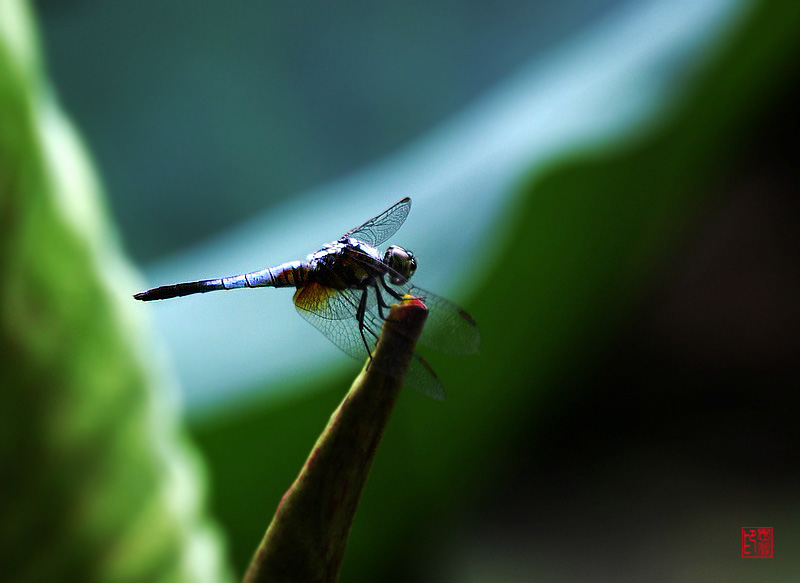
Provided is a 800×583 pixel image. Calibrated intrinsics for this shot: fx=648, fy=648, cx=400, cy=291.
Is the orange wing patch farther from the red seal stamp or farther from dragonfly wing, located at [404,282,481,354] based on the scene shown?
the red seal stamp

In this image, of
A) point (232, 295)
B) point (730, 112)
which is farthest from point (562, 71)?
point (232, 295)

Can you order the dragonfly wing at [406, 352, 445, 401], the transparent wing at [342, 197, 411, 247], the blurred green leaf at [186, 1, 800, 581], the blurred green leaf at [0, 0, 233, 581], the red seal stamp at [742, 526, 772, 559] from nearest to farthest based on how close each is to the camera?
the blurred green leaf at [0, 0, 233, 581], the dragonfly wing at [406, 352, 445, 401], the transparent wing at [342, 197, 411, 247], the blurred green leaf at [186, 1, 800, 581], the red seal stamp at [742, 526, 772, 559]

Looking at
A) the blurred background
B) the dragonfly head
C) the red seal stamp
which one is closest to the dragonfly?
the dragonfly head

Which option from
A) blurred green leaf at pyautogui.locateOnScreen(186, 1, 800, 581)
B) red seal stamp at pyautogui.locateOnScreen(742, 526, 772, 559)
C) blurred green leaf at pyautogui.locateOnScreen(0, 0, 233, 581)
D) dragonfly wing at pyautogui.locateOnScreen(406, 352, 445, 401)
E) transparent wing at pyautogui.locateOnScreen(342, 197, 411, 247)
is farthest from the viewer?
red seal stamp at pyautogui.locateOnScreen(742, 526, 772, 559)

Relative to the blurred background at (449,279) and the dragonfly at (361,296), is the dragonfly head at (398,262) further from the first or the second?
the blurred background at (449,279)

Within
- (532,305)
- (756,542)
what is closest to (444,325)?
(532,305)

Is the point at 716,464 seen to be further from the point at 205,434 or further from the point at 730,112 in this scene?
the point at 205,434
